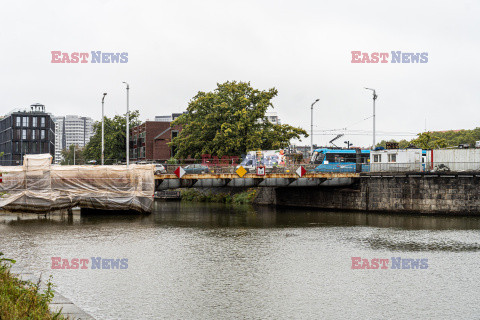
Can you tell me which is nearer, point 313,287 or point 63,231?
point 313,287

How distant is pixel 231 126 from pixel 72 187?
2605 centimetres

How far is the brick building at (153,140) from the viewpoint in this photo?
105m

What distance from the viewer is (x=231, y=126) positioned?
6700 cm

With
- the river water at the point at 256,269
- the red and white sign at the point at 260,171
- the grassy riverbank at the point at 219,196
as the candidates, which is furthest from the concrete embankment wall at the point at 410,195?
the grassy riverbank at the point at 219,196

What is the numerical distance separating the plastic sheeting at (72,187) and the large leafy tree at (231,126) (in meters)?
20.2

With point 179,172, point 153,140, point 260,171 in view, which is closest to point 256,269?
point 179,172

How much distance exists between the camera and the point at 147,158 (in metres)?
108

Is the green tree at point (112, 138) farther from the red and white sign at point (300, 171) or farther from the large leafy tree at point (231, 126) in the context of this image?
the red and white sign at point (300, 171)

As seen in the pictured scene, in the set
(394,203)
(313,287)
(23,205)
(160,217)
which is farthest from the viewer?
(394,203)

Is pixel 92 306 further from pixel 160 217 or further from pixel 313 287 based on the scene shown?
pixel 160 217

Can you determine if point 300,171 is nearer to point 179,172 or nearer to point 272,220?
point 272,220

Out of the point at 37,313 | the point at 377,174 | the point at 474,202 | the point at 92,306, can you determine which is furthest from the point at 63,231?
the point at 474,202

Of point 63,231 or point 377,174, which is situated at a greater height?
point 377,174

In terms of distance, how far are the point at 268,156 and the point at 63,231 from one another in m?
31.3
